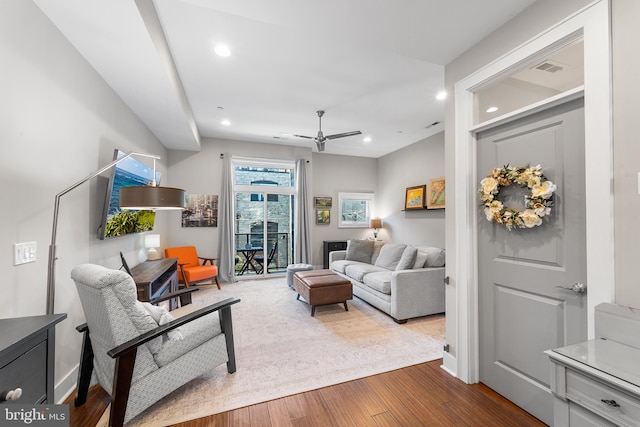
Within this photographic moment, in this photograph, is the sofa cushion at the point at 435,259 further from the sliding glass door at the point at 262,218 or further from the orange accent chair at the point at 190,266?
the orange accent chair at the point at 190,266

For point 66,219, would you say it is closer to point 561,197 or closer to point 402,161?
point 561,197

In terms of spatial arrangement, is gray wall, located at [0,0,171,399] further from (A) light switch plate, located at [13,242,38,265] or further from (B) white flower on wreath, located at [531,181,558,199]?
(B) white flower on wreath, located at [531,181,558,199]

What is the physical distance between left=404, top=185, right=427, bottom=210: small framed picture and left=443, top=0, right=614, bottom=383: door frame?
3454 millimetres

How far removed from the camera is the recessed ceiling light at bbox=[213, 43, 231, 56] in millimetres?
2554

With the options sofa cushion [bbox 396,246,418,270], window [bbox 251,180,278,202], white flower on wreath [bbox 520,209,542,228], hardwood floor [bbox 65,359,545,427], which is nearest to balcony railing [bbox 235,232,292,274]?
window [bbox 251,180,278,202]

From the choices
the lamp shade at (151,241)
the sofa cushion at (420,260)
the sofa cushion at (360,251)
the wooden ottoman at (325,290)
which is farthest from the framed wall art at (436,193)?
the lamp shade at (151,241)

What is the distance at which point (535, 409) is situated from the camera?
1.76m

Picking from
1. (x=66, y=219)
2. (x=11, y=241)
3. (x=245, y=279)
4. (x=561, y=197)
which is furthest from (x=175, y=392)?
(x=245, y=279)

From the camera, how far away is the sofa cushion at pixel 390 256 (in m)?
4.56

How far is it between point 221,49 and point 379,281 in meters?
3.41

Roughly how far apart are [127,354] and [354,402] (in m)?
1.59

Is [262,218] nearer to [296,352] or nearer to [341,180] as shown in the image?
[341,180]

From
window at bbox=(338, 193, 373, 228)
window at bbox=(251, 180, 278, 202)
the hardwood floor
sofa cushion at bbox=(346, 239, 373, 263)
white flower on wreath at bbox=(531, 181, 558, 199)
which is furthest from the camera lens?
window at bbox=(338, 193, 373, 228)

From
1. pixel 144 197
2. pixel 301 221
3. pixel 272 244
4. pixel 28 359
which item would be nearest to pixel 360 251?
pixel 301 221
